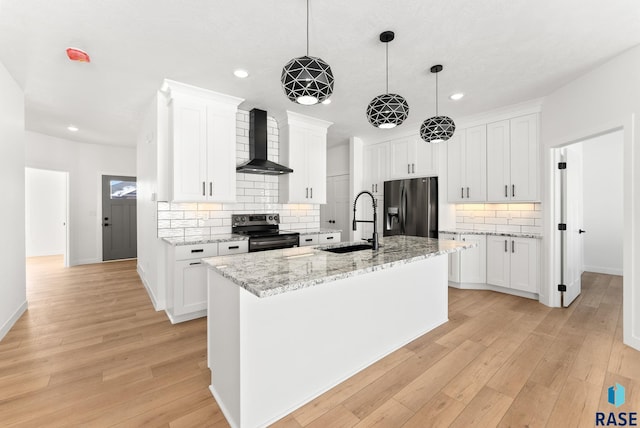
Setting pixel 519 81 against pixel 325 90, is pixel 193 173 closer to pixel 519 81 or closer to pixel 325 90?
pixel 325 90

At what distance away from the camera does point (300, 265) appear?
177cm

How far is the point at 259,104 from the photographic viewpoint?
3.90 metres

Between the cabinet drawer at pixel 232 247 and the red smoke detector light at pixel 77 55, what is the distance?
7.27 feet

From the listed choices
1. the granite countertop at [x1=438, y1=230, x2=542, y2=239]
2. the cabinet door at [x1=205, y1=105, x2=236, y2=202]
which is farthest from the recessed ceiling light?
the granite countertop at [x1=438, y1=230, x2=542, y2=239]

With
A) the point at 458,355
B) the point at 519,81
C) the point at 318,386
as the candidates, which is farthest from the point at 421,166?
the point at 318,386

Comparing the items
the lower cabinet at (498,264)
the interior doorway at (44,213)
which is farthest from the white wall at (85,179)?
the lower cabinet at (498,264)

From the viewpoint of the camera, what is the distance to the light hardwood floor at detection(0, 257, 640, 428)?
1712mm

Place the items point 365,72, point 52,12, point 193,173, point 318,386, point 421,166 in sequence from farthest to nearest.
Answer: point 421,166 → point 193,173 → point 365,72 → point 52,12 → point 318,386

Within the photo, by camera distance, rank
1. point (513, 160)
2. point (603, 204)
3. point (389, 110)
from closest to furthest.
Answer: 1. point (389, 110)
2. point (513, 160)
3. point (603, 204)

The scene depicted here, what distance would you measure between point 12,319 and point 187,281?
6.25 ft

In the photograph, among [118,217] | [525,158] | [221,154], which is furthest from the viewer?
[118,217]

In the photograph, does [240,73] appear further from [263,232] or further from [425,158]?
[425,158]

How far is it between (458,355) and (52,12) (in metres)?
4.24

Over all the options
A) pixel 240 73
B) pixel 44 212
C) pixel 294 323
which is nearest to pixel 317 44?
pixel 240 73
